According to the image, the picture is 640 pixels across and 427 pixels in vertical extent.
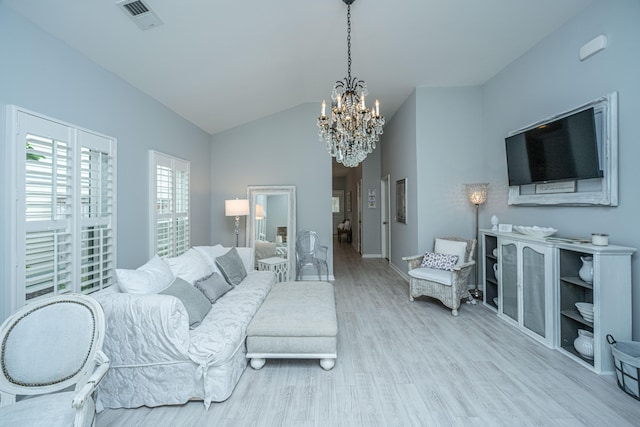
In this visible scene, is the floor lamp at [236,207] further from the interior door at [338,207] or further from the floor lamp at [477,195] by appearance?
the interior door at [338,207]

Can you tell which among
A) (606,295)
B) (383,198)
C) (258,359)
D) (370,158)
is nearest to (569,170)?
(606,295)

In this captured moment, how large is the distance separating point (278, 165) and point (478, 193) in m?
3.36

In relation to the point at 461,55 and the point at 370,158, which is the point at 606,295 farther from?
the point at 370,158

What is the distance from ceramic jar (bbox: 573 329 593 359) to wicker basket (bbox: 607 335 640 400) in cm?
17

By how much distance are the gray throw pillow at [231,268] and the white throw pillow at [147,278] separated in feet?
2.66

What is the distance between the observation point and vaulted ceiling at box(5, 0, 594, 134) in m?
2.37

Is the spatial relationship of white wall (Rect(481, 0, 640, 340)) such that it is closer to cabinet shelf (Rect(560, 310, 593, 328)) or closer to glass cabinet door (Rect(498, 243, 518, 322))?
cabinet shelf (Rect(560, 310, 593, 328))

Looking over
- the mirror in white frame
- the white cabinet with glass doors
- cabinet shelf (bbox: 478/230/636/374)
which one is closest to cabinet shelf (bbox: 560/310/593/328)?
cabinet shelf (bbox: 478/230/636/374)

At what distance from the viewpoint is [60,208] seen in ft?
7.34

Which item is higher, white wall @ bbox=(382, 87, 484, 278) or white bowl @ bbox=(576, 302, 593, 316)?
white wall @ bbox=(382, 87, 484, 278)

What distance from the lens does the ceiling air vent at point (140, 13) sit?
216 centimetres

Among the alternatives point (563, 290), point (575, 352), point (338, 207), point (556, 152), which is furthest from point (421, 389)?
point (338, 207)

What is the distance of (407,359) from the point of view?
250 centimetres

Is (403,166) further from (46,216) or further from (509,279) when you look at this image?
(46,216)
